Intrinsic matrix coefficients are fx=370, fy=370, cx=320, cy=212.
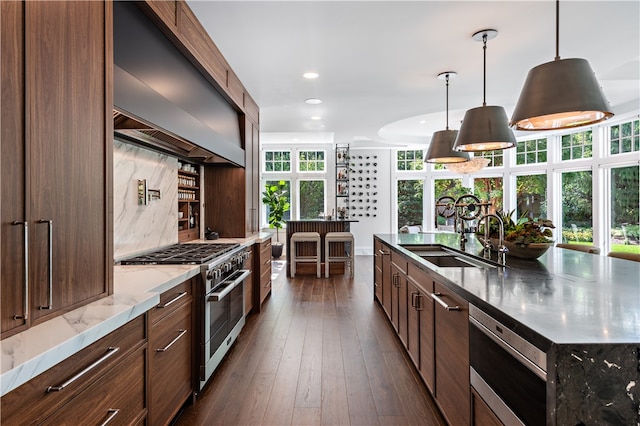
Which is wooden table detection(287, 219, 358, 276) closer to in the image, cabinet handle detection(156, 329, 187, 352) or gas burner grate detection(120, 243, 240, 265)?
gas burner grate detection(120, 243, 240, 265)

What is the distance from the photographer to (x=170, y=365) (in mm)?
2021

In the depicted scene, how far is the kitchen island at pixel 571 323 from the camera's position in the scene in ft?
3.26

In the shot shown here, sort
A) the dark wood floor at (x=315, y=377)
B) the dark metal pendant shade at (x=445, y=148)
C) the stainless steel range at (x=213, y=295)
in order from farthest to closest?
the dark metal pendant shade at (x=445, y=148)
the stainless steel range at (x=213, y=295)
the dark wood floor at (x=315, y=377)

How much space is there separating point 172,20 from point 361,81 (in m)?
2.35

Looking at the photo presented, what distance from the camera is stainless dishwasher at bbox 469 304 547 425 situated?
3.53ft

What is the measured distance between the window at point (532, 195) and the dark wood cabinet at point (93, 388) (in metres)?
7.99

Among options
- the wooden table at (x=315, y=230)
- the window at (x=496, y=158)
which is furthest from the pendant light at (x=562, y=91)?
the window at (x=496, y=158)

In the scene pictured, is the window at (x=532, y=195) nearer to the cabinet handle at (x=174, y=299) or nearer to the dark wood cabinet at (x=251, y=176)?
the dark wood cabinet at (x=251, y=176)

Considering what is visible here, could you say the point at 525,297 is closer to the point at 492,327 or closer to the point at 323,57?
the point at 492,327

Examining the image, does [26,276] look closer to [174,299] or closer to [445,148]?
[174,299]

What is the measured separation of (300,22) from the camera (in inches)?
111

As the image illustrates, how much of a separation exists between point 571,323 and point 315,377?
1932mm

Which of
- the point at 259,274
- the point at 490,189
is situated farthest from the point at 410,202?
the point at 259,274

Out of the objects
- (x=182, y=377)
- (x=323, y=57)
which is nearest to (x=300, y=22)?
(x=323, y=57)
